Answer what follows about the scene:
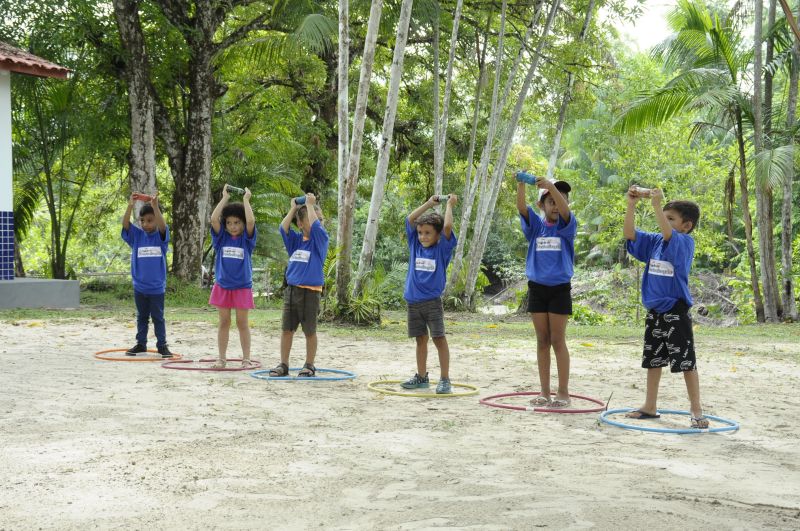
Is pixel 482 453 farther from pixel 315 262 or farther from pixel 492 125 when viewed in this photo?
pixel 492 125

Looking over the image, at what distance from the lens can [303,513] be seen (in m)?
3.93

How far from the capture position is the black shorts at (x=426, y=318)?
7.46 meters

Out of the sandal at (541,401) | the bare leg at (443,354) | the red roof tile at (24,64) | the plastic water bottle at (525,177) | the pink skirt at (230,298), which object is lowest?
the sandal at (541,401)

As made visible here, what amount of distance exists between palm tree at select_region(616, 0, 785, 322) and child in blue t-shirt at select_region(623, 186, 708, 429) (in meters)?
11.9

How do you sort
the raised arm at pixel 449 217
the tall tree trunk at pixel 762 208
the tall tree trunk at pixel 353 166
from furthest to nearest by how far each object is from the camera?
1. the tall tree trunk at pixel 762 208
2. the tall tree trunk at pixel 353 166
3. the raised arm at pixel 449 217

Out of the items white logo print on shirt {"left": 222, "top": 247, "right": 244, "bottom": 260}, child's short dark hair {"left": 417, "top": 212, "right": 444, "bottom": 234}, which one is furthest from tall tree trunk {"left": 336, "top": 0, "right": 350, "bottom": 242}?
child's short dark hair {"left": 417, "top": 212, "right": 444, "bottom": 234}

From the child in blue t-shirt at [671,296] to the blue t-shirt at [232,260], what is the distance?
13.2 feet

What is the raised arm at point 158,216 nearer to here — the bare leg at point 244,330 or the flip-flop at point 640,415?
the bare leg at point 244,330

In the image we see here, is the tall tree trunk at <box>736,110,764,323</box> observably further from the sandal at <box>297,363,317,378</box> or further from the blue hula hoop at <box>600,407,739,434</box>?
the blue hula hoop at <box>600,407,739,434</box>

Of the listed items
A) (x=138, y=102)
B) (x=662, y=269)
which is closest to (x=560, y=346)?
(x=662, y=269)

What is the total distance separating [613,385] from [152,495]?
17.6ft

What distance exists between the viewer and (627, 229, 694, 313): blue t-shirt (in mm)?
6238

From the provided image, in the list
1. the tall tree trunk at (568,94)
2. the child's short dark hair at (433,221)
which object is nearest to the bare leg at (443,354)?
the child's short dark hair at (433,221)

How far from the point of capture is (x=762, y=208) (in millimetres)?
18328
